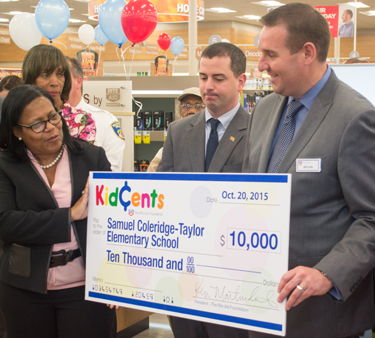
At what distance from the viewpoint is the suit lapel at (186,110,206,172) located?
1912 mm

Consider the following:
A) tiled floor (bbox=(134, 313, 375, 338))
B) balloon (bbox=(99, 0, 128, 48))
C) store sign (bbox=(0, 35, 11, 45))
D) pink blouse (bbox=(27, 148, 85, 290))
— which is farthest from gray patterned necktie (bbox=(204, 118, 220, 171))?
store sign (bbox=(0, 35, 11, 45))

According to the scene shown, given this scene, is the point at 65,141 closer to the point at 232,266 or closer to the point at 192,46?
the point at 232,266

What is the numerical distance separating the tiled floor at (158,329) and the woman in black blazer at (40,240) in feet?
5.68

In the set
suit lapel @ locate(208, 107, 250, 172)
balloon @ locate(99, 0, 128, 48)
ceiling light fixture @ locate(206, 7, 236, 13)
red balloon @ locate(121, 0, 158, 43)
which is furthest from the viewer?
ceiling light fixture @ locate(206, 7, 236, 13)

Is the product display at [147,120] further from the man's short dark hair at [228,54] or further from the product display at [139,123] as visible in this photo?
the man's short dark hair at [228,54]

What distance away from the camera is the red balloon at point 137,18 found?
515cm

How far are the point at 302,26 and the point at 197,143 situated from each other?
77 cm

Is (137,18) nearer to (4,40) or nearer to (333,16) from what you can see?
(333,16)

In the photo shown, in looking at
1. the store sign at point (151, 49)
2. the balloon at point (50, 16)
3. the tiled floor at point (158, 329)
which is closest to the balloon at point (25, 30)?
the balloon at point (50, 16)

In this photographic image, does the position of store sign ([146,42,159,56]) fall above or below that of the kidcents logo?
above

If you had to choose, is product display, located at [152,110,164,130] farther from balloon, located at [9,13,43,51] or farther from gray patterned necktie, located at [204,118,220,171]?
balloon, located at [9,13,43,51]

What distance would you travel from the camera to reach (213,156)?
190 centimetres

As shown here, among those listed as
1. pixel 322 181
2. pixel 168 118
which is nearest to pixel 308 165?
pixel 322 181

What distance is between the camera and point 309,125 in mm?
1358
